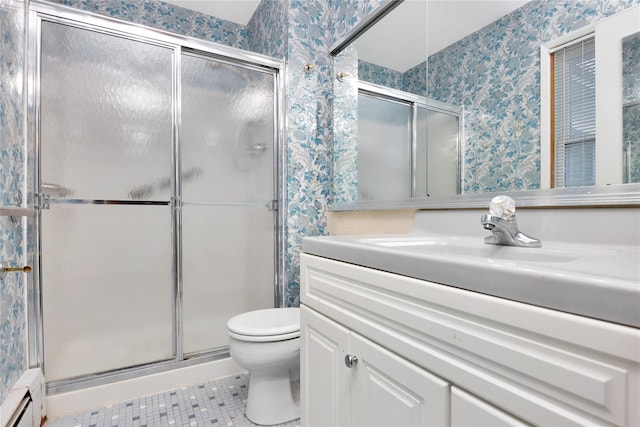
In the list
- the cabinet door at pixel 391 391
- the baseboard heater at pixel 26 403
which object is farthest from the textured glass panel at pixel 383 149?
the baseboard heater at pixel 26 403

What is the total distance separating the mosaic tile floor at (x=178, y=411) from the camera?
142cm

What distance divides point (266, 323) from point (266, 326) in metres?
0.04

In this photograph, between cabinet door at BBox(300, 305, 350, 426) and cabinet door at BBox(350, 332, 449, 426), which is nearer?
cabinet door at BBox(350, 332, 449, 426)

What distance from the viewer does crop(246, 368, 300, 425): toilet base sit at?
1415 mm

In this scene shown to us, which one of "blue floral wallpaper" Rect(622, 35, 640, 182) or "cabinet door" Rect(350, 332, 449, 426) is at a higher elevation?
"blue floral wallpaper" Rect(622, 35, 640, 182)

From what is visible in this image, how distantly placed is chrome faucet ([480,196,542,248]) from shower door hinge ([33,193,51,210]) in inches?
70.6

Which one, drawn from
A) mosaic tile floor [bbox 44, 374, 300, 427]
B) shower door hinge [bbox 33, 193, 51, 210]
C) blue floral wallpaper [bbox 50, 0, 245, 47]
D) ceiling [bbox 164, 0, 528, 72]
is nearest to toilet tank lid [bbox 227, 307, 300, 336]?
mosaic tile floor [bbox 44, 374, 300, 427]

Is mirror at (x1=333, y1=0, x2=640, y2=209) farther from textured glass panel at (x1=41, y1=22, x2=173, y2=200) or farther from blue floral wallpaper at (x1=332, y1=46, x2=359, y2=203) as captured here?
textured glass panel at (x1=41, y1=22, x2=173, y2=200)

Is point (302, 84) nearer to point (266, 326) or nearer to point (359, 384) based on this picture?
point (266, 326)

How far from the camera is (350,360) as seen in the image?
2.68 ft

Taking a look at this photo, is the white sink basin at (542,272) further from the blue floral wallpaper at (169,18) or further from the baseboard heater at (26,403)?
the blue floral wallpaper at (169,18)

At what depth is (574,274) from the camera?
438mm

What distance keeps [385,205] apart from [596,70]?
868 mm

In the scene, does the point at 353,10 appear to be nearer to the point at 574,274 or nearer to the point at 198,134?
the point at 198,134
